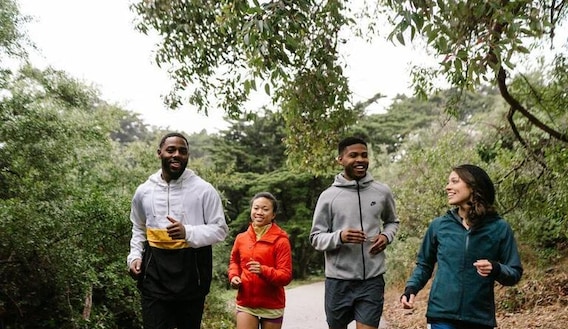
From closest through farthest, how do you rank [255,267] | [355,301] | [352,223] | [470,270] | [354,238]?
[470,270] → [354,238] → [355,301] → [352,223] → [255,267]

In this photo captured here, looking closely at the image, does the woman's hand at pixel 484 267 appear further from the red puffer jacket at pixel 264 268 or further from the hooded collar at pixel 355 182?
the red puffer jacket at pixel 264 268

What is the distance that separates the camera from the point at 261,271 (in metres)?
4.16

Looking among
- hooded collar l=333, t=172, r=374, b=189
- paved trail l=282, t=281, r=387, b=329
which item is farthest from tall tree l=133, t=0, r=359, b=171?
paved trail l=282, t=281, r=387, b=329

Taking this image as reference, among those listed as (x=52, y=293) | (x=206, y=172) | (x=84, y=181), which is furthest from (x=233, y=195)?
(x=52, y=293)

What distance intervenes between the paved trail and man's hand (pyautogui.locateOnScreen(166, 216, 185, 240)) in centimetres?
635

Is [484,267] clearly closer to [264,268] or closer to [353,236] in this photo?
[353,236]

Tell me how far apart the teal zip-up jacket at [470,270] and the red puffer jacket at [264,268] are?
4.25ft

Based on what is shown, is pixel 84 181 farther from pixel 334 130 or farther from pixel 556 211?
pixel 556 211

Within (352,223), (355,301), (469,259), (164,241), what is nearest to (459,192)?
(469,259)

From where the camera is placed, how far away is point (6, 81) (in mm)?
5879

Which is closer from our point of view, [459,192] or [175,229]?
[459,192]

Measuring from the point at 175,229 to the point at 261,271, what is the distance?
3.21 ft

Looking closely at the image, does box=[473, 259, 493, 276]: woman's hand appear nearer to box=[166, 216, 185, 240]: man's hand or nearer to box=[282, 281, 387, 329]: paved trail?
box=[166, 216, 185, 240]: man's hand

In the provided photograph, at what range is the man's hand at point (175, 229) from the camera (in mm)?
3455
